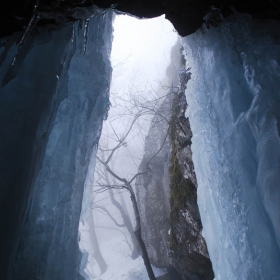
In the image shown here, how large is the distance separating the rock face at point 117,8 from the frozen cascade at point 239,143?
0.50 feet

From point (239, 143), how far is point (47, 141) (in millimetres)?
2191

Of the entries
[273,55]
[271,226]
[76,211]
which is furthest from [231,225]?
[76,211]

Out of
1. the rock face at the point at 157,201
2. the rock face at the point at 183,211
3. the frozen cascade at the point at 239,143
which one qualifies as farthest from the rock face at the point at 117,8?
the rock face at the point at 157,201

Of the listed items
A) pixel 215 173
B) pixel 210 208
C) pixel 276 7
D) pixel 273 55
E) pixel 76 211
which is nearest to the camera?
pixel 273 55

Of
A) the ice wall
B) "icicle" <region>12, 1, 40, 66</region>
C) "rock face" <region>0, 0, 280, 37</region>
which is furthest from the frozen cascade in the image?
"icicle" <region>12, 1, 40, 66</region>

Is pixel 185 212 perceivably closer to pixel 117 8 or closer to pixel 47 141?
pixel 47 141

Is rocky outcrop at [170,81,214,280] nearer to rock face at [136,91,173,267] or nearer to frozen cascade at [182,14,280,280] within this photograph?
rock face at [136,91,173,267]

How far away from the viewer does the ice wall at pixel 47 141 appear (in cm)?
183

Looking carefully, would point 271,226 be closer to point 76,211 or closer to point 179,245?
point 76,211

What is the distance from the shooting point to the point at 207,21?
2807 mm

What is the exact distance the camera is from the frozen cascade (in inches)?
71.9

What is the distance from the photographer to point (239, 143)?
2180mm

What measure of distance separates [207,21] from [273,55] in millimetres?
1046

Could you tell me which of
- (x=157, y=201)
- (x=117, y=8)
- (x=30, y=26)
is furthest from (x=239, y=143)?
(x=157, y=201)
